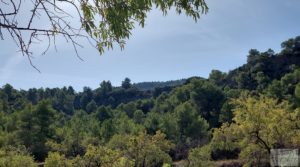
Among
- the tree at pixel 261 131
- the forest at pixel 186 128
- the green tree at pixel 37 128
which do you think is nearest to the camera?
the tree at pixel 261 131

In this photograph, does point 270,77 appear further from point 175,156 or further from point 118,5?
point 118,5

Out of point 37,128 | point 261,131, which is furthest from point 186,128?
point 261,131

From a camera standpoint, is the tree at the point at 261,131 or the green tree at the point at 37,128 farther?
the green tree at the point at 37,128

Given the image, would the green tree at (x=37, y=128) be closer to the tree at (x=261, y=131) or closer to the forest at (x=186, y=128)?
the forest at (x=186, y=128)

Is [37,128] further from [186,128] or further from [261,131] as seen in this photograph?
[261,131]

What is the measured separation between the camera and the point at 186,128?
4750cm

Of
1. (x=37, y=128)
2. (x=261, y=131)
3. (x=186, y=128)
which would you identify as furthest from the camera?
(x=186, y=128)

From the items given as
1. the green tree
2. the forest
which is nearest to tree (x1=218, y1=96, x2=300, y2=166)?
the forest

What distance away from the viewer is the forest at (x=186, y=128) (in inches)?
1011

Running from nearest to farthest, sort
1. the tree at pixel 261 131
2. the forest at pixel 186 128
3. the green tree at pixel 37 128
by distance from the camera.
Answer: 1. the tree at pixel 261 131
2. the forest at pixel 186 128
3. the green tree at pixel 37 128

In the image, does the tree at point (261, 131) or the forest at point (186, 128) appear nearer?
the tree at point (261, 131)

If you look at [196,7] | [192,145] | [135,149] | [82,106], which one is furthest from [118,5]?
[82,106]

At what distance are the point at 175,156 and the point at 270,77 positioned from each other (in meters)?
33.2

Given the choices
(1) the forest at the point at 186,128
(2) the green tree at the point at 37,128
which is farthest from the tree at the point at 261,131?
(2) the green tree at the point at 37,128
